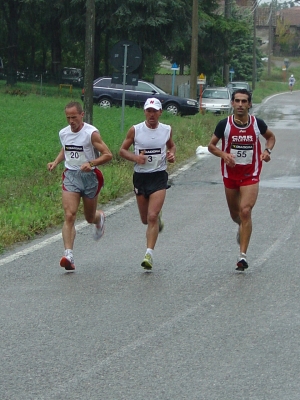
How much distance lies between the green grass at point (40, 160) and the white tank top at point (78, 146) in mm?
1880

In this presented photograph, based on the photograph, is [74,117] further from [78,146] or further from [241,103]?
[241,103]

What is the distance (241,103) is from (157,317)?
2.82m

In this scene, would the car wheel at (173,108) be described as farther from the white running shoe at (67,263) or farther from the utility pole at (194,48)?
the white running shoe at (67,263)

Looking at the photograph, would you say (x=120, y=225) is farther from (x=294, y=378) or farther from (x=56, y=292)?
(x=294, y=378)

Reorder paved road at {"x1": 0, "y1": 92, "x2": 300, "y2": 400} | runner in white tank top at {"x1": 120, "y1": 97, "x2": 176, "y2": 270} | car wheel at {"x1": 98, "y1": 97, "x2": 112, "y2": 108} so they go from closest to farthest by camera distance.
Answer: paved road at {"x1": 0, "y1": 92, "x2": 300, "y2": 400}, runner in white tank top at {"x1": 120, "y1": 97, "x2": 176, "y2": 270}, car wheel at {"x1": 98, "y1": 97, "x2": 112, "y2": 108}

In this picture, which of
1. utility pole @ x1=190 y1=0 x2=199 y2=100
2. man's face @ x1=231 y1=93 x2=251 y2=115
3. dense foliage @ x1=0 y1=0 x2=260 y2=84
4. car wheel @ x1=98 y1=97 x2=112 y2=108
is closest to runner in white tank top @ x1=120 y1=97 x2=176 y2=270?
man's face @ x1=231 y1=93 x2=251 y2=115

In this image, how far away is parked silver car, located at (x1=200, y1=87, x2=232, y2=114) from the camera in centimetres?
4575

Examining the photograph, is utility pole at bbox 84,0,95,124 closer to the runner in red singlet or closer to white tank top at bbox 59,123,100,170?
white tank top at bbox 59,123,100,170

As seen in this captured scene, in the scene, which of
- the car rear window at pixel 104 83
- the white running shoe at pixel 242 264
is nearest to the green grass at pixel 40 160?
the car rear window at pixel 104 83

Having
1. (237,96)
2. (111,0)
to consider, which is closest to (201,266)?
(237,96)

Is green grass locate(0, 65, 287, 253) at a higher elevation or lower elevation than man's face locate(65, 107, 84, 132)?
lower

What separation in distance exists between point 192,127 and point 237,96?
19062 mm

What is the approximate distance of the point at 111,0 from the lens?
48969 millimetres

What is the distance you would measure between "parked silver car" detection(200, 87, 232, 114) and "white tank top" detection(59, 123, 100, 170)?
3477 cm
